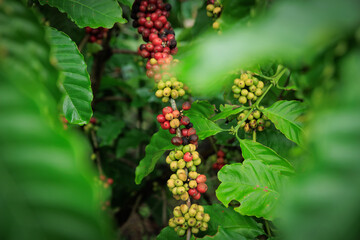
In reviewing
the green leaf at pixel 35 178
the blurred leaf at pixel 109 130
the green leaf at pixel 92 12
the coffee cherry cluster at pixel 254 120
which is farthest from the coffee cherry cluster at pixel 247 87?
the blurred leaf at pixel 109 130

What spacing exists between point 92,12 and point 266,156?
0.98 m

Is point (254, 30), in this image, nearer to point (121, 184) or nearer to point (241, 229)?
point (241, 229)

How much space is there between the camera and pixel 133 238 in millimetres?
2125

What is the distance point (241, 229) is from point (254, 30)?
40.0 inches

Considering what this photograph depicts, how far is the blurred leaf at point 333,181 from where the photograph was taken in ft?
1.26

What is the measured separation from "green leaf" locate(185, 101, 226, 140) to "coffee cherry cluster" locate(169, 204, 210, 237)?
11.7 inches

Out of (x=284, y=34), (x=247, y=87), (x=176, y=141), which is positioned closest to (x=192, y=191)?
(x=176, y=141)

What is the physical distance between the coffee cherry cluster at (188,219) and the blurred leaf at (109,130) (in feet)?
3.93

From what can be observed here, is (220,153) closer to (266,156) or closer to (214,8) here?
(266,156)

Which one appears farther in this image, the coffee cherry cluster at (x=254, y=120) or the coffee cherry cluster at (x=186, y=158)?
the coffee cherry cluster at (x=254, y=120)

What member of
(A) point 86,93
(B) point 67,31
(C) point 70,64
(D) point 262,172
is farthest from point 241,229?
(B) point 67,31

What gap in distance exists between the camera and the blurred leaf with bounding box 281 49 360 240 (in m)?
0.38

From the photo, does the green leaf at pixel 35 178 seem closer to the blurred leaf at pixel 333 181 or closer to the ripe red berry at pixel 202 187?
the blurred leaf at pixel 333 181

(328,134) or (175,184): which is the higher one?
(328,134)
